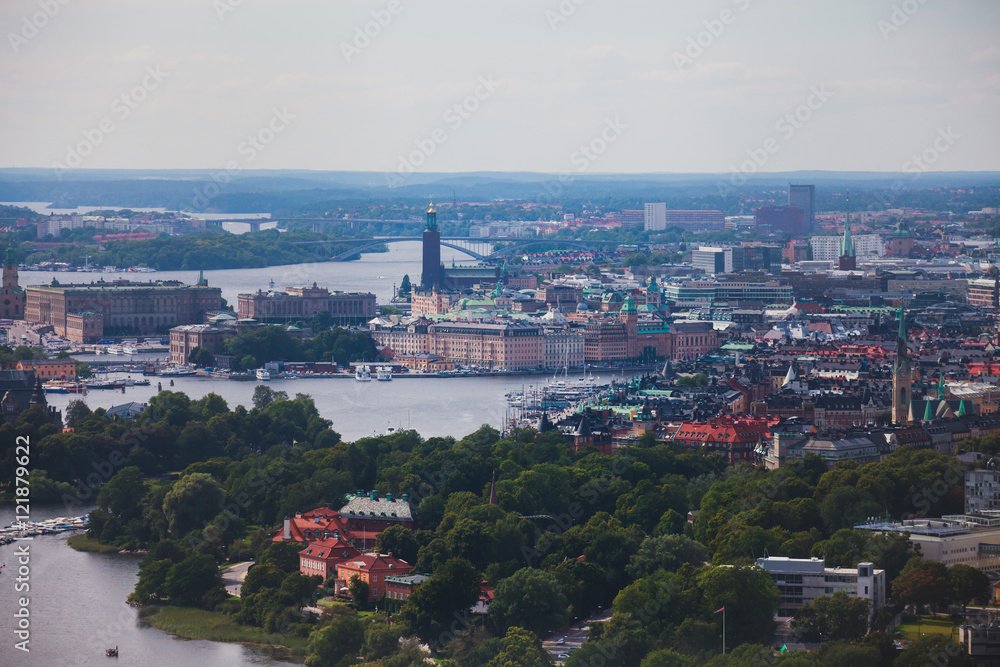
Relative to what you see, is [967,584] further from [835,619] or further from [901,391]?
[901,391]

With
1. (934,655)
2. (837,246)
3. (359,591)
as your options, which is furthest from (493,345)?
(837,246)

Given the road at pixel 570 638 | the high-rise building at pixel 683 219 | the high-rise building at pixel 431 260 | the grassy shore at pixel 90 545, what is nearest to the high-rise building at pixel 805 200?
the high-rise building at pixel 683 219

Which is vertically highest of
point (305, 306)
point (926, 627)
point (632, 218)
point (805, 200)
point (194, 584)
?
point (805, 200)

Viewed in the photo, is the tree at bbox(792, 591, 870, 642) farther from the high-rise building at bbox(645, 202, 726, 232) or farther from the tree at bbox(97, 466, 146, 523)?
the high-rise building at bbox(645, 202, 726, 232)

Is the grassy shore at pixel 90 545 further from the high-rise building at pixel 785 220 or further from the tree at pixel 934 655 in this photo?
the high-rise building at pixel 785 220

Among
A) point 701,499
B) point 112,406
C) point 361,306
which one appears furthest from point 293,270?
point 701,499

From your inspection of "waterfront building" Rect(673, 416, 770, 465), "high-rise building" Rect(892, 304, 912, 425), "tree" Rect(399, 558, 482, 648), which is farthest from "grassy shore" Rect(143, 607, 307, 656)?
"high-rise building" Rect(892, 304, 912, 425)
